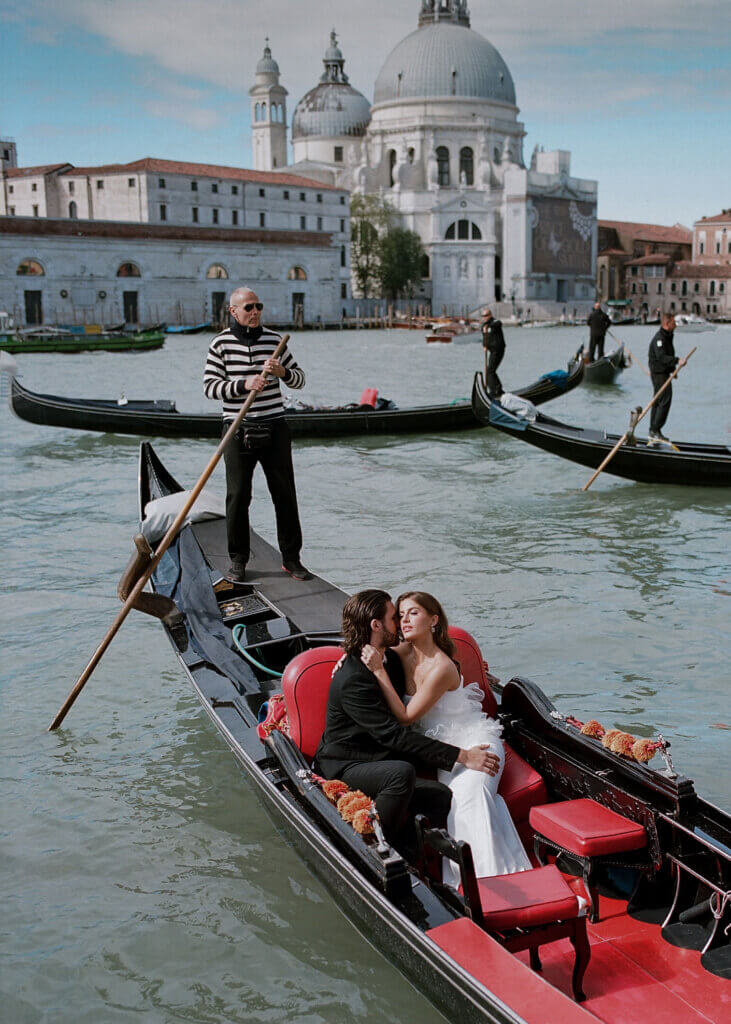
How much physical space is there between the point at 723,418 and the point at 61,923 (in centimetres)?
1083

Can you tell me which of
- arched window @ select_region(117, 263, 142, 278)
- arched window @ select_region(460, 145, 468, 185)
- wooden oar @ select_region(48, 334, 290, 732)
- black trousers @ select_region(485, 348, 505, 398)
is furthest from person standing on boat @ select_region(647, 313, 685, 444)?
arched window @ select_region(460, 145, 468, 185)

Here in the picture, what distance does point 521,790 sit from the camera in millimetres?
2100

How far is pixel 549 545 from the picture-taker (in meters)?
5.46

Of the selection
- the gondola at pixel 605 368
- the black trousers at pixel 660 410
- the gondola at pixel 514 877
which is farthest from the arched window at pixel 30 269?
the gondola at pixel 514 877

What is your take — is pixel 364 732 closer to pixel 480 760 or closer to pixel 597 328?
pixel 480 760

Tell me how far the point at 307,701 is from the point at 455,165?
47506mm

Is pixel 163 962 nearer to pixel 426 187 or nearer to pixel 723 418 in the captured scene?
pixel 723 418

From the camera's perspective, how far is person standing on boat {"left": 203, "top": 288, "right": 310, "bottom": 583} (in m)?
3.35

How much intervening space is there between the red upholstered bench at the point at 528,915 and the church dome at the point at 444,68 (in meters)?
48.5

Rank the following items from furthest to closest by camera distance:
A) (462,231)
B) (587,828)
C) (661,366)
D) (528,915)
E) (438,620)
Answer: (462,231)
(661,366)
(438,620)
(587,828)
(528,915)

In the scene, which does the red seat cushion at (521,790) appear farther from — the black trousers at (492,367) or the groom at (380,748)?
the black trousers at (492,367)

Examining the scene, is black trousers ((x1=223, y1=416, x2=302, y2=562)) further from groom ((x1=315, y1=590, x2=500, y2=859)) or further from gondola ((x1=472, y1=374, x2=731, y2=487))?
gondola ((x1=472, y1=374, x2=731, y2=487))

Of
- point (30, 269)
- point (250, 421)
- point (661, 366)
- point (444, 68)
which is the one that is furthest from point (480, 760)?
point (444, 68)

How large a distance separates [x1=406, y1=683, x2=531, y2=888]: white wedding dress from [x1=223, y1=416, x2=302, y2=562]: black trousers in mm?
1461
